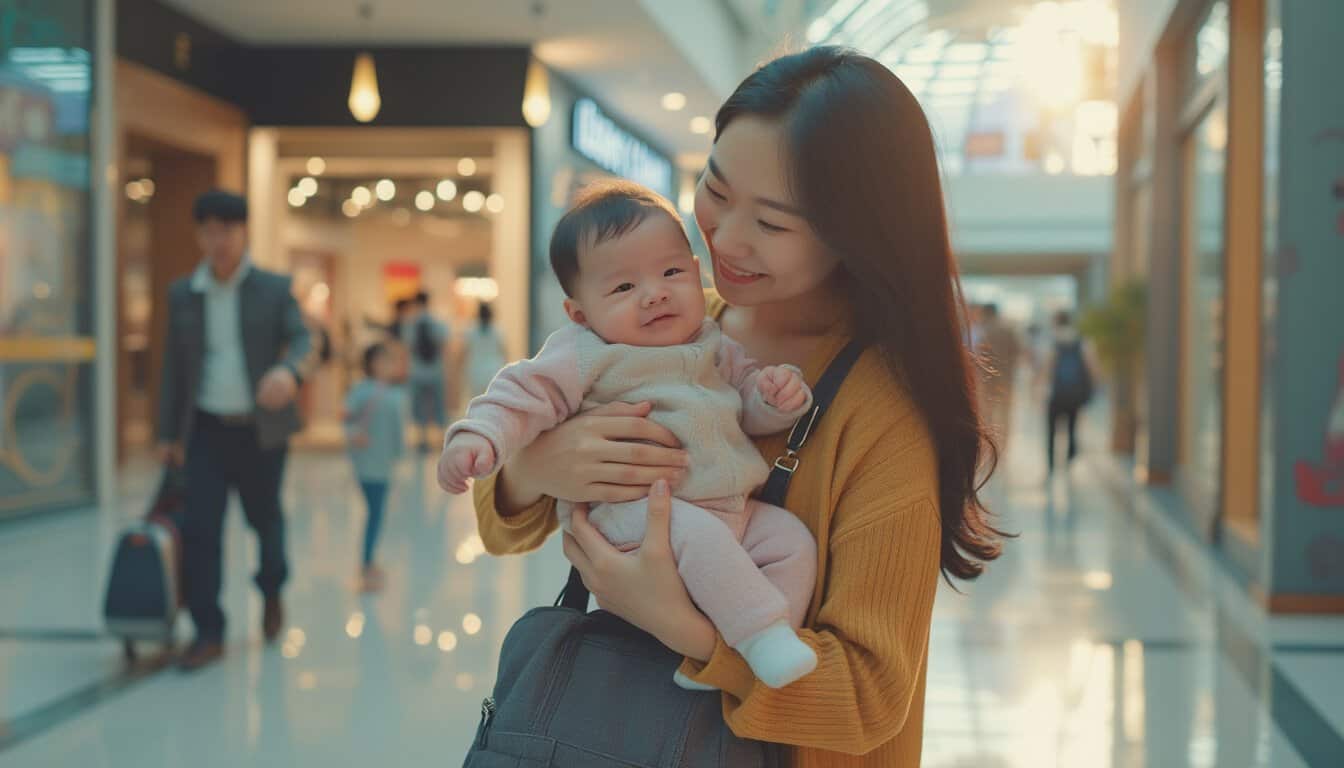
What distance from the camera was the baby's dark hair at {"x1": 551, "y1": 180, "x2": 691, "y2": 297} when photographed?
1310 millimetres

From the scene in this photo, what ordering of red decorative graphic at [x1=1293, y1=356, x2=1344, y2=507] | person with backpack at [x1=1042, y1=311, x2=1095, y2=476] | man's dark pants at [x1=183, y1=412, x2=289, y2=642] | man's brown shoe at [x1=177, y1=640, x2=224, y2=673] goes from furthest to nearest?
person with backpack at [x1=1042, y1=311, x2=1095, y2=476]
red decorative graphic at [x1=1293, y1=356, x2=1344, y2=507]
man's dark pants at [x1=183, y1=412, x2=289, y2=642]
man's brown shoe at [x1=177, y1=640, x2=224, y2=673]

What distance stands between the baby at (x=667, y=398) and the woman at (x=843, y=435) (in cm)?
3

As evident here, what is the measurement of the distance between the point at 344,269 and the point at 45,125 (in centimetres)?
751

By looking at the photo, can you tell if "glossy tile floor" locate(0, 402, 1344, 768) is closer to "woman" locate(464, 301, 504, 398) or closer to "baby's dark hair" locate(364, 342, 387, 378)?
"baby's dark hair" locate(364, 342, 387, 378)

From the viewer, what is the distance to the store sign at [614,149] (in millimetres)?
14242

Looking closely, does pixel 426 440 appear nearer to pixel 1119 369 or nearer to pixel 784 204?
pixel 1119 369

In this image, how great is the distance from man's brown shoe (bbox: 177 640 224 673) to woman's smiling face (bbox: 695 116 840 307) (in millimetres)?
3512

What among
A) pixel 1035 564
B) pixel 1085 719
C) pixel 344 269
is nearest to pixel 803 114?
pixel 1085 719

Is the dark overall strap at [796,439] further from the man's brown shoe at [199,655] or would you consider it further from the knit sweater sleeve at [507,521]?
the man's brown shoe at [199,655]

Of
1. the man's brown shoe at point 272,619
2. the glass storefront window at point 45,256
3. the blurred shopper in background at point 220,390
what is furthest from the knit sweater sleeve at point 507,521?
the glass storefront window at point 45,256

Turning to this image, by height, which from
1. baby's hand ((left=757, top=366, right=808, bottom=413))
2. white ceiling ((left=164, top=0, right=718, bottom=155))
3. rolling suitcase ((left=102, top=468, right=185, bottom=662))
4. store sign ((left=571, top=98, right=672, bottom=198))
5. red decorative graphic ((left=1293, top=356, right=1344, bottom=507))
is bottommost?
rolling suitcase ((left=102, top=468, right=185, bottom=662))

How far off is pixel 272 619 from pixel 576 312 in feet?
12.2

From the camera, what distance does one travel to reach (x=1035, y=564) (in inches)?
254

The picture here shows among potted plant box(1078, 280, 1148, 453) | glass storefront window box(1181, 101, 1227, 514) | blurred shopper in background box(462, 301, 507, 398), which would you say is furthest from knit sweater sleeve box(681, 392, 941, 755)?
potted plant box(1078, 280, 1148, 453)
